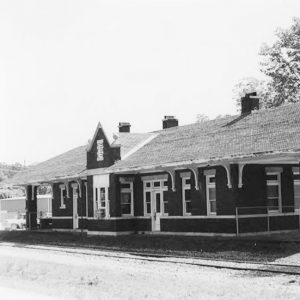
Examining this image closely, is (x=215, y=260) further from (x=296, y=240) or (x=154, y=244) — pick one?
(x=154, y=244)

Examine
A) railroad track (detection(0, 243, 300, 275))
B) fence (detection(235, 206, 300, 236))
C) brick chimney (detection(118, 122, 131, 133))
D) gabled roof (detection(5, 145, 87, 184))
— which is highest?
brick chimney (detection(118, 122, 131, 133))

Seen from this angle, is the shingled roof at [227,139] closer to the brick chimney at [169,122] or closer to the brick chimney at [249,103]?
the brick chimney at [249,103]

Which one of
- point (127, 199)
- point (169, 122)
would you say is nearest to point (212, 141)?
point (127, 199)

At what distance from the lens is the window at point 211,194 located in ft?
86.3

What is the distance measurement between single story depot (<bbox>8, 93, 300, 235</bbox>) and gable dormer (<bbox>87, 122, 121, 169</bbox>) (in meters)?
0.05

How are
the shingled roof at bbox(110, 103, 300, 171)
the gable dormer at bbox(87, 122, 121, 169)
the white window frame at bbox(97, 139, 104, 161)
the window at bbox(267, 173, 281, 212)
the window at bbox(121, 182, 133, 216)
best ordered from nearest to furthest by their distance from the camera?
the shingled roof at bbox(110, 103, 300, 171)
the window at bbox(267, 173, 281, 212)
the gable dormer at bbox(87, 122, 121, 169)
the window at bbox(121, 182, 133, 216)
the white window frame at bbox(97, 139, 104, 161)

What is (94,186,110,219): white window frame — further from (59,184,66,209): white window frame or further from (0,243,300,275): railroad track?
(59,184,66,209): white window frame

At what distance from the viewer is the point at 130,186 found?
31188 millimetres

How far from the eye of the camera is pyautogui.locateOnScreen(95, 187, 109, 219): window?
102 feet

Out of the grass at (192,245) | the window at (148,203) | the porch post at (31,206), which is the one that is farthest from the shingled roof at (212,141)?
the porch post at (31,206)

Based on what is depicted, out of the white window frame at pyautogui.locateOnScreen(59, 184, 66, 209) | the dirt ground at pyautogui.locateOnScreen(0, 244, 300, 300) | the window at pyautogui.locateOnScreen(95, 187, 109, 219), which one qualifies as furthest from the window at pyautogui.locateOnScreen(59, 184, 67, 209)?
the dirt ground at pyautogui.locateOnScreen(0, 244, 300, 300)

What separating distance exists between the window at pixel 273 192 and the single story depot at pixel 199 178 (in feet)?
0.13

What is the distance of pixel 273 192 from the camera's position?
1041 inches

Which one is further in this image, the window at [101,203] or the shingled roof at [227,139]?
the window at [101,203]
